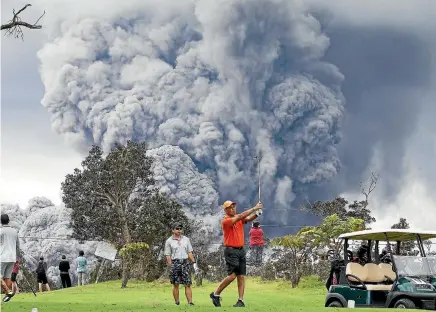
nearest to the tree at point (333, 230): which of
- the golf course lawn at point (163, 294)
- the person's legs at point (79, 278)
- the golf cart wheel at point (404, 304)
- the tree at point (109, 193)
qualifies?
the golf course lawn at point (163, 294)

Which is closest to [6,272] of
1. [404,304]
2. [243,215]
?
[243,215]

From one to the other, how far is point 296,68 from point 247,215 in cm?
11349

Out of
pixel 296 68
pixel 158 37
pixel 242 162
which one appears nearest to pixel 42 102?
pixel 158 37

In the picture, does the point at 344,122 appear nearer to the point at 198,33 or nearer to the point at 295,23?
the point at 295,23

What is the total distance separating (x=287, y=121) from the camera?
120 metres

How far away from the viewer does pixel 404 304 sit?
13211 mm

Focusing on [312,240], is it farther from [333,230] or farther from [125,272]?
[125,272]

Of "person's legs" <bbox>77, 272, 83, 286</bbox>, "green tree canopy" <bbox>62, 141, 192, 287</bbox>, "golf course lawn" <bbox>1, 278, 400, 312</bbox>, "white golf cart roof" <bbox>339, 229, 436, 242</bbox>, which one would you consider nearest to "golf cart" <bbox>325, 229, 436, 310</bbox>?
"white golf cart roof" <bbox>339, 229, 436, 242</bbox>

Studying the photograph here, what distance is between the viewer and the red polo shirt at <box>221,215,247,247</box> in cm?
1388

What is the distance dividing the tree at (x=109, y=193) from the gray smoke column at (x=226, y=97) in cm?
7058

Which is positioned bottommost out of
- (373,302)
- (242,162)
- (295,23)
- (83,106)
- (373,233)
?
(373,302)

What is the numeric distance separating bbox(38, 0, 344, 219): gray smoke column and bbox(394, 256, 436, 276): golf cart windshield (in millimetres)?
102393

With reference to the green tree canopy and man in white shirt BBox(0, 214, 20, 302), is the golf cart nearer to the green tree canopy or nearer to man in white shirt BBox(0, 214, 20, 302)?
man in white shirt BBox(0, 214, 20, 302)

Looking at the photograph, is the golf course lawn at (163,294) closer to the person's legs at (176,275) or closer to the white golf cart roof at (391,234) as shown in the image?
the person's legs at (176,275)
